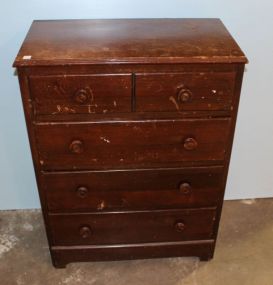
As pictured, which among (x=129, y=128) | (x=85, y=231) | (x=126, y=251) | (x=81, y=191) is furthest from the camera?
(x=126, y=251)

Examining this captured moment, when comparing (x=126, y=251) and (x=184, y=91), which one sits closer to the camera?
(x=184, y=91)

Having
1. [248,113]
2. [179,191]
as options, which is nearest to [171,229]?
[179,191]

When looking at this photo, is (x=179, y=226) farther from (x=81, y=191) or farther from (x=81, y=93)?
(x=81, y=93)

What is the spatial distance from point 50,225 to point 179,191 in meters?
0.58

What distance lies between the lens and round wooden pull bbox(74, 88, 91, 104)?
1277mm

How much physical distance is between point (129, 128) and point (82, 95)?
22 cm

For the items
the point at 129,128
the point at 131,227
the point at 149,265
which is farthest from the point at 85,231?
the point at 129,128

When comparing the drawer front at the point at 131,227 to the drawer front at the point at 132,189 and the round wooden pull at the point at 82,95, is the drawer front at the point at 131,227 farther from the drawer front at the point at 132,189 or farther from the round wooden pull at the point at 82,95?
the round wooden pull at the point at 82,95

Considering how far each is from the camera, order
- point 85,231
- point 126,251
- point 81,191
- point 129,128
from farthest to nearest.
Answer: point 126,251, point 85,231, point 81,191, point 129,128

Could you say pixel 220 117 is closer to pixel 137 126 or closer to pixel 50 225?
pixel 137 126

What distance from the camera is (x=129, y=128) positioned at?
4.53 feet

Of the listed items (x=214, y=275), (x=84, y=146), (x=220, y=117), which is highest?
(x=220, y=117)

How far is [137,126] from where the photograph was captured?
138cm

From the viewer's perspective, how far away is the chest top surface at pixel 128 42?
124cm
